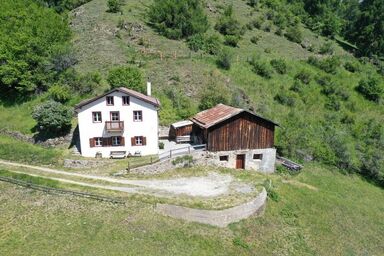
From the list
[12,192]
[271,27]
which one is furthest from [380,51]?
[12,192]

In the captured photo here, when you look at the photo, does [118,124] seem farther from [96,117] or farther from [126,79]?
[126,79]

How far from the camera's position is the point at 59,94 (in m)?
40.0

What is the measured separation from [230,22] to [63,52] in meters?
34.4

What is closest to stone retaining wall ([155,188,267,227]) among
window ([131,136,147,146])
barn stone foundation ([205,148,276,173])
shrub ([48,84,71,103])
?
barn stone foundation ([205,148,276,173])

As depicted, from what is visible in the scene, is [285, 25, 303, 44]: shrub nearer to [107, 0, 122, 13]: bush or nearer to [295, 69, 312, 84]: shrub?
[295, 69, 312, 84]: shrub

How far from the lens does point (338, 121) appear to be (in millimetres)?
46469

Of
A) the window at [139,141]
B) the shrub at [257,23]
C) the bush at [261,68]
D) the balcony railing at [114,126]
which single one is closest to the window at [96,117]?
the balcony railing at [114,126]

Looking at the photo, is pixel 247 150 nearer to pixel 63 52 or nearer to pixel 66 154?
pixel 66 154

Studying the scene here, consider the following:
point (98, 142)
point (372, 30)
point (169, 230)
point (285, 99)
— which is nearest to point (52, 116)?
point (98, 142)

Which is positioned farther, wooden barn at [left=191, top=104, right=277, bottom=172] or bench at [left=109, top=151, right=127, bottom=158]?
bench at [left=109, top=151, right=127, bottom=158]

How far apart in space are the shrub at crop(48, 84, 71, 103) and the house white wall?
32.0ft

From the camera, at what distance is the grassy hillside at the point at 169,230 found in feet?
67.3

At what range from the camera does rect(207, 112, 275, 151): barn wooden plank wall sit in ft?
106

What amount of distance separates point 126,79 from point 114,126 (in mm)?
9422
